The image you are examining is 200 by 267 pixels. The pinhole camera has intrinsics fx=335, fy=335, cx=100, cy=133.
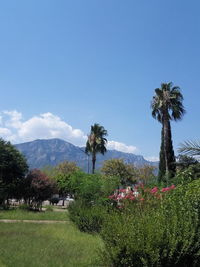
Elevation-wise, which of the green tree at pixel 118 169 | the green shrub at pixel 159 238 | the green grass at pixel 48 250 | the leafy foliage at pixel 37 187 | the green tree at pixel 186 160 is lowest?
the green grass at pixel 48 250

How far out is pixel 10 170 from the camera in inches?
1366

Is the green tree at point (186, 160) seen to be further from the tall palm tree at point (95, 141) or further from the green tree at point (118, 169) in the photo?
Answer: the green tree at point (118, 169)

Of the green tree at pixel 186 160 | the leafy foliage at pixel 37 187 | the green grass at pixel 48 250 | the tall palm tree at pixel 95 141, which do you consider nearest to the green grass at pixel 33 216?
the green grass at pixel 48 250

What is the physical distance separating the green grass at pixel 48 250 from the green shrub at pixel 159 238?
1.00m

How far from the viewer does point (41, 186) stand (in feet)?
113

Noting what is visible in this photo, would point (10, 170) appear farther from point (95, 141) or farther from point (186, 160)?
point (186, 160)

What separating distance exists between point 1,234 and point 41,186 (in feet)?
71.3

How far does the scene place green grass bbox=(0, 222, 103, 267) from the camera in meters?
7.84

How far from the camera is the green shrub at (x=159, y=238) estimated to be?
582cm

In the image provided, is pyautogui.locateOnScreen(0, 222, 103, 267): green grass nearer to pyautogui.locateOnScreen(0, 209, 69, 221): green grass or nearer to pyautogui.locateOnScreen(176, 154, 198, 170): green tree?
pyautogui.locateOnScreen(176, 154, 198, 170): green tree

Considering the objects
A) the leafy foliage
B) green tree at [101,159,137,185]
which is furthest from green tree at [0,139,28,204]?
green tree at [101,159,137,185]

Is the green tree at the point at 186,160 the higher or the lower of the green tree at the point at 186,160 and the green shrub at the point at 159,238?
the higher

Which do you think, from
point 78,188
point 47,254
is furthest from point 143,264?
point 78,188

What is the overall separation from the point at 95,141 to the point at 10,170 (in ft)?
65.2
